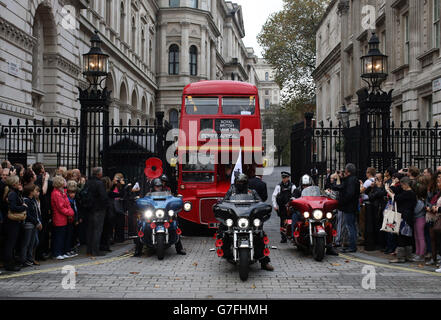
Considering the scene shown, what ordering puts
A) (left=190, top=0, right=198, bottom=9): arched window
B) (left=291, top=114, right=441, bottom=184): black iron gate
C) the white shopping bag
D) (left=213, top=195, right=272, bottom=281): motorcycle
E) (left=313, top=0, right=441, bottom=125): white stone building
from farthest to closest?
(left=190, top=0, right=198, bottom=9): arched window, (left=313, top=0, right=441, bottom=125): white stone building, (left=291, top=114, right=441, bottom=184): black iron gate, the white shopping bag, (left=213, top=195, right=272, bottom=281): motorcycle

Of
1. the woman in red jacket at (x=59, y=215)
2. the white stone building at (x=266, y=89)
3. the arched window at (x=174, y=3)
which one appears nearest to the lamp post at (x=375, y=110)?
the woman in red jacket at (x=59, y=215)

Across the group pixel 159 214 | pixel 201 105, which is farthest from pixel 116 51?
pixel 159 214

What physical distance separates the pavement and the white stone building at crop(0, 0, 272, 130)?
8.64 metres

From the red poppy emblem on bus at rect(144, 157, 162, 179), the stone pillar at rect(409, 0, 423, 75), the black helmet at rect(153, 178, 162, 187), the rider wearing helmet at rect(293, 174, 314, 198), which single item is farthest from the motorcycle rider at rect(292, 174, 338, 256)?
the stone pillar at rect(409, 0, 423, 75)

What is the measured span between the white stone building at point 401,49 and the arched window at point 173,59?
2110cm

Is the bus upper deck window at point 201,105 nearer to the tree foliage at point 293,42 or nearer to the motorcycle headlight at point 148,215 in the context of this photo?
the motorcycle headlight at point 148,215

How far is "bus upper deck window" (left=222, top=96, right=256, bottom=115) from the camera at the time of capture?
1372cm

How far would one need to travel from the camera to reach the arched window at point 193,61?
52.0 meters

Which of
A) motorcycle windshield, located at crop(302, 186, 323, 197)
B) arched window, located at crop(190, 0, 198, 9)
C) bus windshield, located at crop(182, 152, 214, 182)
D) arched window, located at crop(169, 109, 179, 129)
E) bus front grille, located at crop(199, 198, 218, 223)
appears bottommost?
bus front grille, located at crop(199, 198, 218, 223)

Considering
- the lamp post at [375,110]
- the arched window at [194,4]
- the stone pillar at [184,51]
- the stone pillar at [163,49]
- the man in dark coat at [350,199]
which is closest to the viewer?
the man in dark coat at [350,199]

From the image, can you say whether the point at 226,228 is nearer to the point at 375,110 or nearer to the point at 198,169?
the point at 198,169

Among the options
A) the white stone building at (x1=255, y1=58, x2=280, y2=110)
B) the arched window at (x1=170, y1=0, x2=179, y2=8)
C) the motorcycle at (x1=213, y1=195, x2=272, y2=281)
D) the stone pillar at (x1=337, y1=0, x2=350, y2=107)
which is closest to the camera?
the motorcycle at (x1=213, y1=195, x2=272, y2=281)

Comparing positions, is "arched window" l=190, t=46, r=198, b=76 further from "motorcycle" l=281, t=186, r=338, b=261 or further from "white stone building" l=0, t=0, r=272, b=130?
"motorcycle" l=281, t=186, r=338, b=261

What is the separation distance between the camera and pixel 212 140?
13.2 metres
